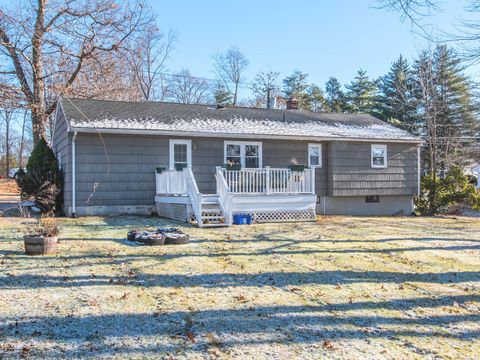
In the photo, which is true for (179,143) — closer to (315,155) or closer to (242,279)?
(315,155)

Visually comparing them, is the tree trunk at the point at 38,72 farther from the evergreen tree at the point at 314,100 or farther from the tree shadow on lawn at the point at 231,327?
the evergreen tree at the point at 314,100

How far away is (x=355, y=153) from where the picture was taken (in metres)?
17.4

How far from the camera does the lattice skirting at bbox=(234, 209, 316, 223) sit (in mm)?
13383

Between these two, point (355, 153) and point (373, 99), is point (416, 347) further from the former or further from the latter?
point (373, 99)

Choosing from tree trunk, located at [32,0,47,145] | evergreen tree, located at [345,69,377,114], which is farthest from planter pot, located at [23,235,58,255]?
evergreen tree, located at [345,69,377,114]

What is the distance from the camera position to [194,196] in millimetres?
12117

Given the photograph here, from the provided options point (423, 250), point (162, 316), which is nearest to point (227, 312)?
point (162, 316)

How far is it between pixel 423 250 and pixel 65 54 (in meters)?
18.8

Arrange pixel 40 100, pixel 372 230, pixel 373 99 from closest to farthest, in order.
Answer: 1. pixel 372 230
2. pixel 40 100
3. pixel 373 99

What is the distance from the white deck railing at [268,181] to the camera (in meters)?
13.2

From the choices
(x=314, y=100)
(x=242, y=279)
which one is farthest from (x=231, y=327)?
(x=314, y=100)

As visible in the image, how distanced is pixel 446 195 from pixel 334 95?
116 feet

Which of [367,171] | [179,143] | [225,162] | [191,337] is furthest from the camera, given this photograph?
[367,171]

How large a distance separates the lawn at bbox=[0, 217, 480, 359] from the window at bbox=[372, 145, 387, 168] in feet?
28.6
